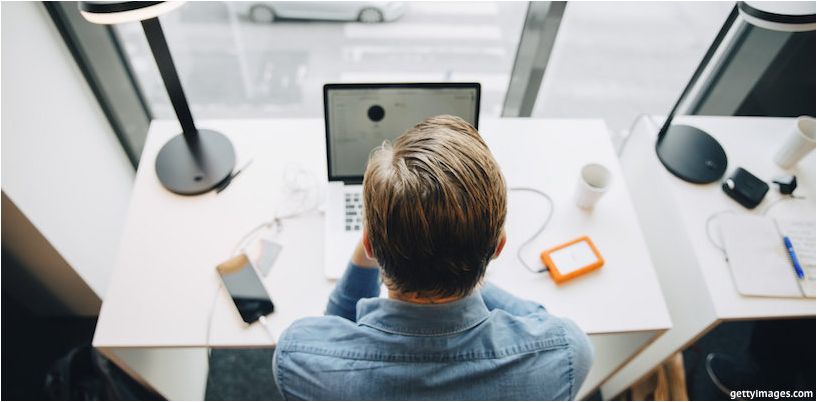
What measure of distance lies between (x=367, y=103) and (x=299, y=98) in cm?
110

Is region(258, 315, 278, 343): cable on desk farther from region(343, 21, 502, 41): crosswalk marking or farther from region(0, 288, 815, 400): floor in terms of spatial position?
region(343, 21, 502, 41): crosswalk marking

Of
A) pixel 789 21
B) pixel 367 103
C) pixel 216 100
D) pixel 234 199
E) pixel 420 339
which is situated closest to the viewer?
pixel 420 339

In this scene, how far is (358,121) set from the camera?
112 cm

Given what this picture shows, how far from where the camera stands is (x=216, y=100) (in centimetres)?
207

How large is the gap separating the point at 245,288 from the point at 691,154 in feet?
3.94

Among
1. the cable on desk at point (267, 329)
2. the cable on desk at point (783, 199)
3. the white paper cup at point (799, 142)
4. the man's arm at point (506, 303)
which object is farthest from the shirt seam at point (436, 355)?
the white paper cup at point (799, 142)

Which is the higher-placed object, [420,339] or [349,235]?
[420,339]

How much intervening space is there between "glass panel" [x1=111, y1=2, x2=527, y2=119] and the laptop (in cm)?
97

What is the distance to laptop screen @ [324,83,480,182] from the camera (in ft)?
3.56

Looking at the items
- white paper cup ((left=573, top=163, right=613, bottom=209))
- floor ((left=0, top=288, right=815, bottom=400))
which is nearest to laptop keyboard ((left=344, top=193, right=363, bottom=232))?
white paper cup ((left=573, top=163, right=613, bottom=209))

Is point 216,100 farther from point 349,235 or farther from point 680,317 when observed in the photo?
point 680,317

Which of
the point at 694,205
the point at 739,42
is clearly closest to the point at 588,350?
the point at 694,205

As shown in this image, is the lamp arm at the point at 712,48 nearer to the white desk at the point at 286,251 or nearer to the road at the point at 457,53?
the white desk at the point at 286,251

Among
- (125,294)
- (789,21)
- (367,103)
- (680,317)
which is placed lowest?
(680,317)
